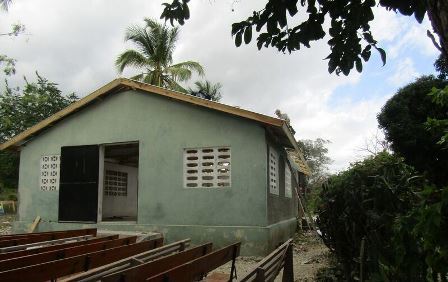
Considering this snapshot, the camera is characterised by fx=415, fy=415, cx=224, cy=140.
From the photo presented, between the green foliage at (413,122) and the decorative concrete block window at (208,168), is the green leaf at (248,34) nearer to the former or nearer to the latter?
the decorative concrete block window at (208,168)

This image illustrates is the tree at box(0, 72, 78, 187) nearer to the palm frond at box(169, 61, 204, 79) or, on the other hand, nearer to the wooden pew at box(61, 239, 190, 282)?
the palm frond at box(169, 61, 204, 79)

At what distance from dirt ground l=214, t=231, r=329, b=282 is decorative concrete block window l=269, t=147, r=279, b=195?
1.81m

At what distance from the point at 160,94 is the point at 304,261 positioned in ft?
18.8

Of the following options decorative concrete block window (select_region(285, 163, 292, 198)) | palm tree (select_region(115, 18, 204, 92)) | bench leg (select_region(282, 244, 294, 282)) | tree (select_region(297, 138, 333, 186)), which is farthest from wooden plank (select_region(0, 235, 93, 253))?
tree (select_region(297, 138, 333, 186))

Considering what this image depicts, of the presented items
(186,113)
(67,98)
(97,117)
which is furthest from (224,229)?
(67,98)

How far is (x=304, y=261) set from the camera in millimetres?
9531

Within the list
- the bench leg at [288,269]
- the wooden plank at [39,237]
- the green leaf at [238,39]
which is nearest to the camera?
the green leaf at [238,39]

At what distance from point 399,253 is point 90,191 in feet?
34.8

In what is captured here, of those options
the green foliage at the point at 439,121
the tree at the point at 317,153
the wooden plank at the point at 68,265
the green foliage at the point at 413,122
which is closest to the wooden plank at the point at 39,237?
the wooden plank at the point at 68,265

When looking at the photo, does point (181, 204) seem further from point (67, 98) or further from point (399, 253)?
point (67, 98)

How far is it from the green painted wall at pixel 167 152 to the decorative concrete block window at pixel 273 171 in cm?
100

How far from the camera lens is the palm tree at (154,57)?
24406mm

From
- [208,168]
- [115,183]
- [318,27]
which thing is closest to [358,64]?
[318,27]

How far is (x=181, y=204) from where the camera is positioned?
10.9 m
